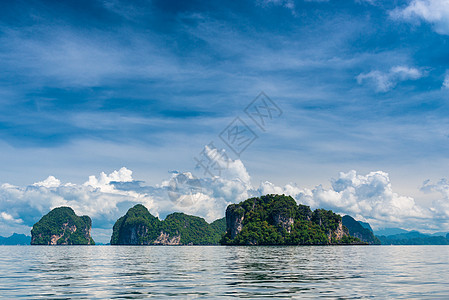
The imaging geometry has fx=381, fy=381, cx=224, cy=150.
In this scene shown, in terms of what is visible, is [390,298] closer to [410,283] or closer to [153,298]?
[410,283]

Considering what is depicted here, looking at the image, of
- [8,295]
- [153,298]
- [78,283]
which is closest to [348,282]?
[153,298]

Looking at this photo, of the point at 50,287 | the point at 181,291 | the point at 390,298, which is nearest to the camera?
the point at 390,298

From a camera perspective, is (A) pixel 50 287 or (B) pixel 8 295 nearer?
(B) pixel 8 295

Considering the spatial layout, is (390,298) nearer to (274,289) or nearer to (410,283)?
(274,289)

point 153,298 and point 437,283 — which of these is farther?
point 437,283

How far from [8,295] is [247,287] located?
11815 millimetres

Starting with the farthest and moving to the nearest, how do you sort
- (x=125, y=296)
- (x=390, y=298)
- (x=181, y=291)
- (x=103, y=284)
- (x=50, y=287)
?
(x=103, y=284) → (x=50, y=287) → (x=181, y=291) → (x=125, y=296) → (x=390, y=298)

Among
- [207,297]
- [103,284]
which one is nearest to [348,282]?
[207,297]

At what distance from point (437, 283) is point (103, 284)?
19742 millimetres

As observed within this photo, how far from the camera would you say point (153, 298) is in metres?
Result: 17.1

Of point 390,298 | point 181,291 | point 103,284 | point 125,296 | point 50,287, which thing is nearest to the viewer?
point 390,298

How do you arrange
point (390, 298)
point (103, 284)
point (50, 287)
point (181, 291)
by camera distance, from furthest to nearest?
point (103, 284) → point (50, 287) → point (181, 291) → point (390, 298)

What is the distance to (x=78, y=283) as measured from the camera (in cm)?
2325

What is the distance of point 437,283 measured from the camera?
22.3m
